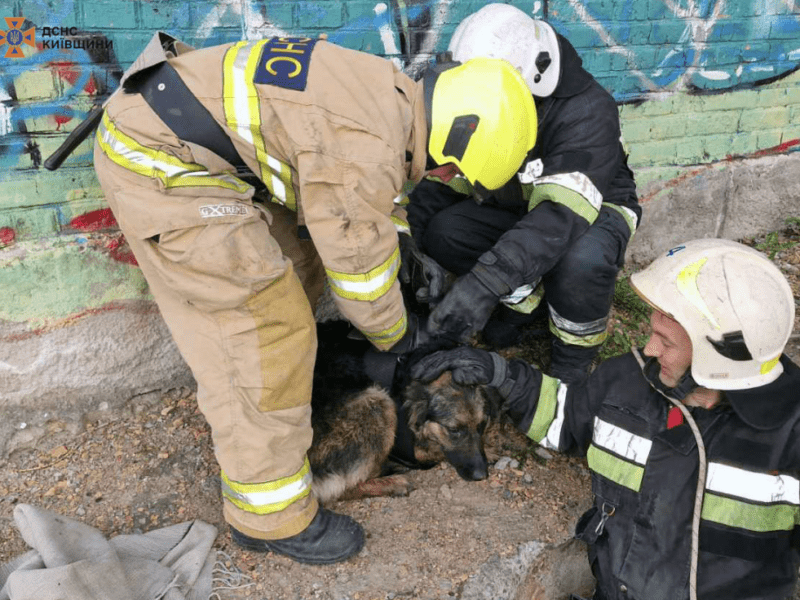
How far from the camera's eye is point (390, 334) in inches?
115

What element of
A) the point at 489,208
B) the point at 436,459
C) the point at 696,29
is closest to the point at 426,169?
the point at 489,208

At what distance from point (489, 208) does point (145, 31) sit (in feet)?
6.07

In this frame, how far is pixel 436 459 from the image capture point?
342 cm

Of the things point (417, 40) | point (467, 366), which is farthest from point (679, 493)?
point (417, 40)

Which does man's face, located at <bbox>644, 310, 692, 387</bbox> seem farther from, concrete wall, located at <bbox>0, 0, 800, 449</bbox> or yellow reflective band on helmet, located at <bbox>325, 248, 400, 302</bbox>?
concrete wall, located at <bbox>0, 0, 800, 449</bbox>

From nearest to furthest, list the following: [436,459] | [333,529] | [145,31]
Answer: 1. [333,529]
2. [145,31]
3. [436,459]

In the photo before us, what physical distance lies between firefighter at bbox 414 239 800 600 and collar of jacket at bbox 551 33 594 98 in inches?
48.3

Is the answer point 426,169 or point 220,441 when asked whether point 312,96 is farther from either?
point 220,441

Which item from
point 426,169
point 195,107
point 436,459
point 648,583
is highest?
point 195,107

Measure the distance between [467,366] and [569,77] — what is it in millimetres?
1447

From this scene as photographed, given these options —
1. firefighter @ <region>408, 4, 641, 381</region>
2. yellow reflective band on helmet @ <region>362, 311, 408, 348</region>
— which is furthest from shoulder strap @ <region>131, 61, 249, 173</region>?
firefighter @ <region>408, 4, 641, 381</region>

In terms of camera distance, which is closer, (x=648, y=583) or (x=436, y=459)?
(x=648, y=583)

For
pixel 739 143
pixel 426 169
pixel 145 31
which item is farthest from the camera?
pixel 739 143

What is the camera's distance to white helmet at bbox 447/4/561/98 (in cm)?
319
